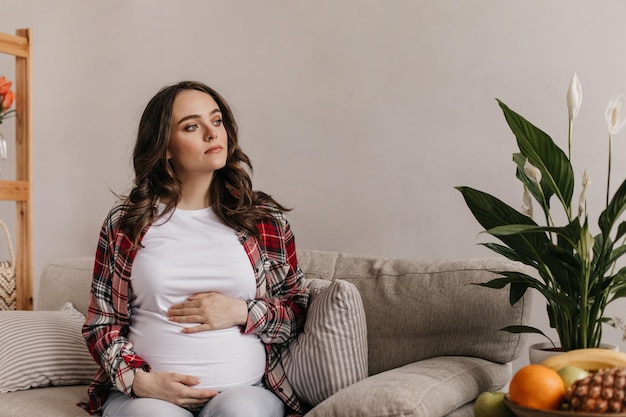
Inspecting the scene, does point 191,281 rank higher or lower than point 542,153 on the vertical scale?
lower

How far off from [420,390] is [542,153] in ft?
2.04

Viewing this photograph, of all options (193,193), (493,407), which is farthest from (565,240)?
(193,193)

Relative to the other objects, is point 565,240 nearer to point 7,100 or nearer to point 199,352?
point 199,352

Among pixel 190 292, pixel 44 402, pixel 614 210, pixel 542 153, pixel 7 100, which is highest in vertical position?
pixel 7 100

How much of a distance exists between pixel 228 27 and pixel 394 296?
1.44m

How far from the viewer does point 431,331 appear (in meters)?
2.14

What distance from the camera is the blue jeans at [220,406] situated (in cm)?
189

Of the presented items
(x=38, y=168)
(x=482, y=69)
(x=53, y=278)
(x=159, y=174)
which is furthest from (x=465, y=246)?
(x=38, y=168)

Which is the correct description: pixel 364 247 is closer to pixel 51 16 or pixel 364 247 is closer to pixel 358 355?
pixel 358 355

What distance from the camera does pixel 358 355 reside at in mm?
2070

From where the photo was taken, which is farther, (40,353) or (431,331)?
(40,353)

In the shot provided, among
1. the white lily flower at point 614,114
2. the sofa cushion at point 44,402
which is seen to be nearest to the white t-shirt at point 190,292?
the sofa cushion at point 44,402

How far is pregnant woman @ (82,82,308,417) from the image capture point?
204 centimetres

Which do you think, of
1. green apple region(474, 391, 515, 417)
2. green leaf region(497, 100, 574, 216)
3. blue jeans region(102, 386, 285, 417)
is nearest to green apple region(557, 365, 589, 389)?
green apple region(474, 391, 515, 417)
